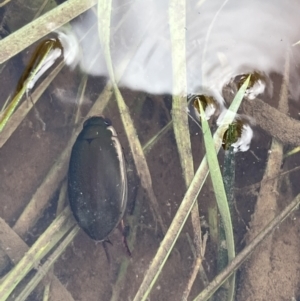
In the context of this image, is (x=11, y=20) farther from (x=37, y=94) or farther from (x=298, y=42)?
(x=298, y=42)

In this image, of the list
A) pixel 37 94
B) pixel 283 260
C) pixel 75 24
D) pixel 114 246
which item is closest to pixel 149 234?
pixel 114 246

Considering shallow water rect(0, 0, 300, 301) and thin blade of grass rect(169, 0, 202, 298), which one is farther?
shallow water rect(0, 0, 300, 301)

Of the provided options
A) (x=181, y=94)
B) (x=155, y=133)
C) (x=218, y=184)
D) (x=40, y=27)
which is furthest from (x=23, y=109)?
(x=218, y=184)

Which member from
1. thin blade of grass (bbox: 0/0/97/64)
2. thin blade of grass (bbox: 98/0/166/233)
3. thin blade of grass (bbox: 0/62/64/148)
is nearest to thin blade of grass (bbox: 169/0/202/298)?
thin blade of grass (bbox: 98/0/166/233)

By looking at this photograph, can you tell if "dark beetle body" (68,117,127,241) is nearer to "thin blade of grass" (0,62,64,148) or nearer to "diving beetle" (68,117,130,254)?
"diving beetle" (68,117,130,254)

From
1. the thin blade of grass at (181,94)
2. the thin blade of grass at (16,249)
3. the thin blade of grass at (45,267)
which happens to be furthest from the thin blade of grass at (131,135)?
the thin blade of grass at (16,249)

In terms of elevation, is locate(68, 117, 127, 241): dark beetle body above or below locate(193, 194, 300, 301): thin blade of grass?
above

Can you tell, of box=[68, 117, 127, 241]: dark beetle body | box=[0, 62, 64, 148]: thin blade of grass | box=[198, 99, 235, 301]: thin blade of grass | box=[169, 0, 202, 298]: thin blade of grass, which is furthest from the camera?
box=[0, 62, 64, 148]: thin blade of grass

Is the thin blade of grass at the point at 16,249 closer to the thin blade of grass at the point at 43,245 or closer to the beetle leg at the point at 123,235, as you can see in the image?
the thin blade of grass at the point at 43,245
